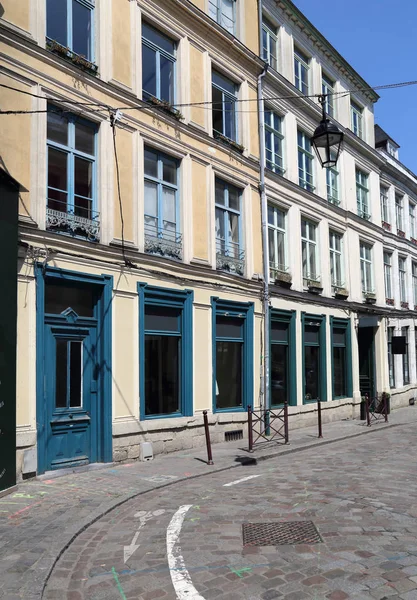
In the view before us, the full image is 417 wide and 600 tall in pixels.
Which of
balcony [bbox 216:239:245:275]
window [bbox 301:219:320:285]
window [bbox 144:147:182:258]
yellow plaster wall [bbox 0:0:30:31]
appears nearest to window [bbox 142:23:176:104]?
window [bbox 144:147:182:258]

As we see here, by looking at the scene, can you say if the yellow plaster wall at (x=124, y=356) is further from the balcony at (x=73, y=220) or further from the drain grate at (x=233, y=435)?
the drain grate at (x=233, y=435)

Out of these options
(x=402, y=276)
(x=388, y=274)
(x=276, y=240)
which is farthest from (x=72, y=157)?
(x=402, y=276)

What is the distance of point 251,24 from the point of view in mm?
16859

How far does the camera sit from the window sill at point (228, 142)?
49.2 feet

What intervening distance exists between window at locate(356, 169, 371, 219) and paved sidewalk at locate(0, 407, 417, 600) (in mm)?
12506

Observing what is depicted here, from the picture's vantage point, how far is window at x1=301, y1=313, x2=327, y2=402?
61.3 feet

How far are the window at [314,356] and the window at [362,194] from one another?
6.30 metres

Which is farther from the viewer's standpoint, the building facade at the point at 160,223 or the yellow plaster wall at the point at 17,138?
the building facade at the point at 160,223

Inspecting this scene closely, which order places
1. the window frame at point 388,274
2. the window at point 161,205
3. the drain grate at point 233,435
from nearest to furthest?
the window at point 161,205
the drain grate at point 233,435
the window frame at point 388,274

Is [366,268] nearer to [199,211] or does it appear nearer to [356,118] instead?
[356,118]

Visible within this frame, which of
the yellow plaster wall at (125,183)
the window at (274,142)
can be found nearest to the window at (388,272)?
the window at (274,142)

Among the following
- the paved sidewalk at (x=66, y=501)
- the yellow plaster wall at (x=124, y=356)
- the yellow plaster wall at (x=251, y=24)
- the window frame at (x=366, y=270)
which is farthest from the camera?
the window frame at (x=366, y=270)

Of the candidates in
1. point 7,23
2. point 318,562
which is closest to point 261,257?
point 7,23

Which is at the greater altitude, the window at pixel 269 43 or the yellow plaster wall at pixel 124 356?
the window at pixel 269 43
